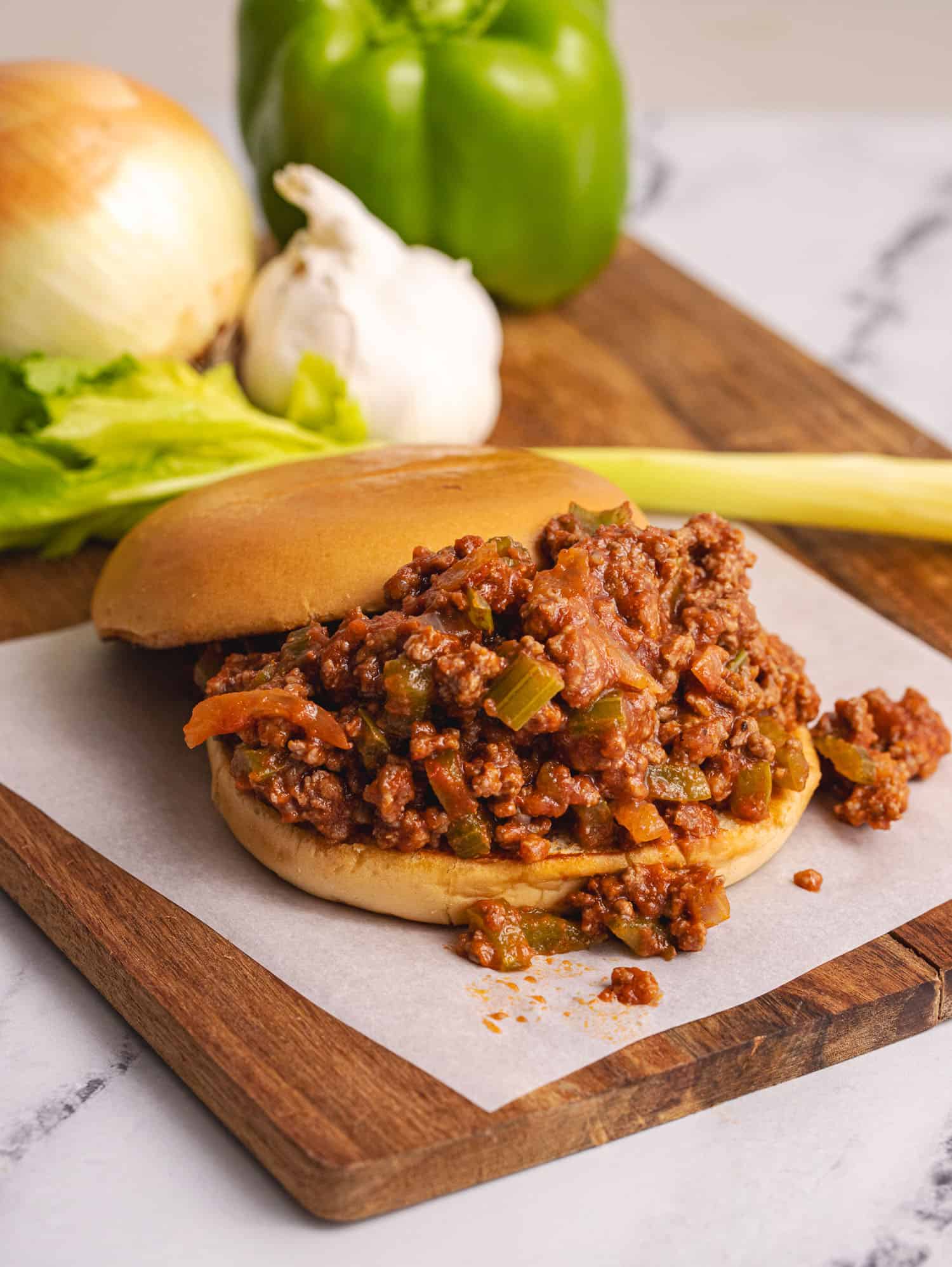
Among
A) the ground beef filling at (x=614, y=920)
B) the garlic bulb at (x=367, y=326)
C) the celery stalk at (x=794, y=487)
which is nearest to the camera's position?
the ground beef filling at (x=614, y=920)

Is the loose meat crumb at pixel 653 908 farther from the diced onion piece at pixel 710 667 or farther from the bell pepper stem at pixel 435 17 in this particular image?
the bell pepper stem at pixel 435 17

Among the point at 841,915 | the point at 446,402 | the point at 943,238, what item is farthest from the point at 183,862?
the point at 943,238

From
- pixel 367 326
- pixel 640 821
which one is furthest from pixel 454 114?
pixel 640 821

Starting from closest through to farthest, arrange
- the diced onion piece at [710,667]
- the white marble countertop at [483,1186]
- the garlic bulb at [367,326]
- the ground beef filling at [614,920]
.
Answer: the white marble countertop at [483,1186]
the ground beef filling at [614,920]
the diced onion piece at [710,667]
the garlic bulb at [367,326]

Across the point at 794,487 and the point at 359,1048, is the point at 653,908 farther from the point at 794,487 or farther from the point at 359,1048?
the point at 794,487

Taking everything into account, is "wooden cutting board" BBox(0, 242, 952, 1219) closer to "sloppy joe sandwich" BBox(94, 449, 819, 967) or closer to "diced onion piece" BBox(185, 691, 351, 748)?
"sloppy joe sandwich" BBox(94, 449, 819, 967)

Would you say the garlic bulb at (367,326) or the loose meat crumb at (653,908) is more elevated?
the garlic bulb at (367,326)

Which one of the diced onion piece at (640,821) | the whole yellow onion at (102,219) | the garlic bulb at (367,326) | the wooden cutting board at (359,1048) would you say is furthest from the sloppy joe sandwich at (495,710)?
the whole yellow onion at (102,219)
